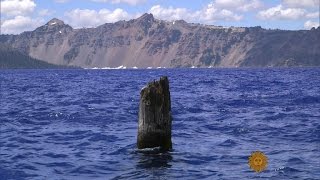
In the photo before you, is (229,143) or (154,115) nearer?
(154,115)

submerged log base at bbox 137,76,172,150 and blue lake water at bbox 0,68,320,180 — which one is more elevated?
submerged log base at bbox 137,76,172,150

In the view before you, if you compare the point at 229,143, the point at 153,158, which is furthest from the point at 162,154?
the point at 229,143

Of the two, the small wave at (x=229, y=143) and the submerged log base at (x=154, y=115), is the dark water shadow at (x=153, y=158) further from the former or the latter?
the small wave at (x=229, y=143)

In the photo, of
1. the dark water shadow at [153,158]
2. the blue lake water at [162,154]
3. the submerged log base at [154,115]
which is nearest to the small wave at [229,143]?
the blue lake water at [162,154]

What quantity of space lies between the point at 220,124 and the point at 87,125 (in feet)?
23.5

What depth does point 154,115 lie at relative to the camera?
16.7m

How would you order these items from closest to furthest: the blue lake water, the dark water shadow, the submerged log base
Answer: the blue lake water < the dark water shadow < the submerged log base

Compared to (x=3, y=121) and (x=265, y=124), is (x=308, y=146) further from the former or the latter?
(x=3, y=121)

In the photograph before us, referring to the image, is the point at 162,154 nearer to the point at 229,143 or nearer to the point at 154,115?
the point at 154,115

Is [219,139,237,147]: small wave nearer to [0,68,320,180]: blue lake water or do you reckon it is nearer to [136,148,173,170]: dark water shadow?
[0,68,320,180]: blue lake water

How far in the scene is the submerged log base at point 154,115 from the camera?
16.7m

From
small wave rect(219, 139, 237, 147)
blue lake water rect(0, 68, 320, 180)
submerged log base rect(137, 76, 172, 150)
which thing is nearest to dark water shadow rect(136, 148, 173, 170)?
blue lake water rect(0, 68, 320, 180)

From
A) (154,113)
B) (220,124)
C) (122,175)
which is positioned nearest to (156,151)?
(154,113)

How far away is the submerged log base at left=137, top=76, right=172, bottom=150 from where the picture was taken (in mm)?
16656
